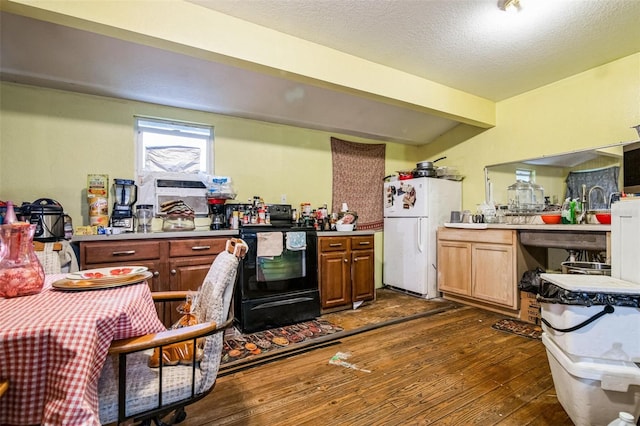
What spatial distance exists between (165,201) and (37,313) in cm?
229

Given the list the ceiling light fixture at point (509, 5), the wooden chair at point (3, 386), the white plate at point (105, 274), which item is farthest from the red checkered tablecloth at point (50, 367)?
the ceiling light fixture at point (509, 5)

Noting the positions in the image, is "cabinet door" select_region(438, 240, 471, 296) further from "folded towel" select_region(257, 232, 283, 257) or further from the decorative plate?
the decorative plate

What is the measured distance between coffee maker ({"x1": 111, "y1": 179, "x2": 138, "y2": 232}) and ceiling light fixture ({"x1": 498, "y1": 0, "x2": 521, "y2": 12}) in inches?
127

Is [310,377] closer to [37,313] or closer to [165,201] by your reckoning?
[37,313]

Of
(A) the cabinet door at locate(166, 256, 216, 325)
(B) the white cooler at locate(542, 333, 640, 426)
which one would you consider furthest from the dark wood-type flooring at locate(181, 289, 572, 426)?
(A) the cabinet door at locate(166, 256, 216, 325)

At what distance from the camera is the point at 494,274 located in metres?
3.16

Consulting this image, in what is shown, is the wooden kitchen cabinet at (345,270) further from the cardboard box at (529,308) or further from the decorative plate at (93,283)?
the decorative plate at (93,283)

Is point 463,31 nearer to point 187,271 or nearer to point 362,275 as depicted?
→ point 362,275

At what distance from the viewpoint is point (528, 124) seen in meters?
3.47

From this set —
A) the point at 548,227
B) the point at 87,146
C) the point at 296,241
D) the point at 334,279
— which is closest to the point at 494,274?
the point at 548,227

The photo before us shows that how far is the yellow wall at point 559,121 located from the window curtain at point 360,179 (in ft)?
3.69

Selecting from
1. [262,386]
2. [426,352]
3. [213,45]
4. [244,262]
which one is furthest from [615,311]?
[213,45]

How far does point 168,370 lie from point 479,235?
321 cm

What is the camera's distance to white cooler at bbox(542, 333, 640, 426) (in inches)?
50.5
